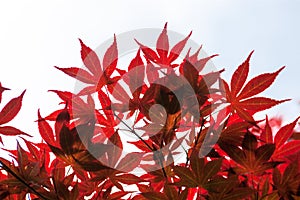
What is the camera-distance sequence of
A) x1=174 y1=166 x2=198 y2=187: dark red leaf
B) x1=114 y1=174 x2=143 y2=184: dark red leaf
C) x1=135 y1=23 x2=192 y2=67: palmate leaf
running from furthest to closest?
x1=135 y1=23 x2=192 y2=67: palmate leaf, x1=114 y1=174 x2=143 y2=184: dark red leaf, x1=174 y1=166 x2=198 y2=187: dark red leaf

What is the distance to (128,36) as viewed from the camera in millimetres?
1392

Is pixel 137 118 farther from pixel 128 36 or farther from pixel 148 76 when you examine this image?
pixel 128 36

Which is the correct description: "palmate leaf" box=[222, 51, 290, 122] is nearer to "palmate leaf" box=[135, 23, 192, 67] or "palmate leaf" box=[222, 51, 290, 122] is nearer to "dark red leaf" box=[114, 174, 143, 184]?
"palmate leaf" box=[135, 23, 192, 67]

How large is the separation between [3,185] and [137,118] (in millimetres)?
462

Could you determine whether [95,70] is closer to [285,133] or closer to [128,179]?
[128,179]

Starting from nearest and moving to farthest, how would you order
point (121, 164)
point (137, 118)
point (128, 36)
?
point (121, 164) → point (137, 118) → point (128, 36)

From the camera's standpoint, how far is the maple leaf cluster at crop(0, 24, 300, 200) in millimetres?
1117

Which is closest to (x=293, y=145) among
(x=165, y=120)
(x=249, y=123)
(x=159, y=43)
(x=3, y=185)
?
(x=249, y=123)

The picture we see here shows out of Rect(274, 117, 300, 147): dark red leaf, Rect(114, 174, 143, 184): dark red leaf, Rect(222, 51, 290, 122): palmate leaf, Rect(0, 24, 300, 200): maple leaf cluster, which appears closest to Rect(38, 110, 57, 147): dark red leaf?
Rect(0, 24, 300, 200): maple leaf cluster

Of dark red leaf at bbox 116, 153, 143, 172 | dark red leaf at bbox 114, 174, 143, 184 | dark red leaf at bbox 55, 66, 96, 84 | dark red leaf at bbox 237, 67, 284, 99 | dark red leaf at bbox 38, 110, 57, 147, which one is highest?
dark red leaf at bbox 55, 66, 96, 84

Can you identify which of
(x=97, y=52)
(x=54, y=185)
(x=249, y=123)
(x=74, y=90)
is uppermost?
(x=97, y=52)

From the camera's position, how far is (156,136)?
1.18 metres

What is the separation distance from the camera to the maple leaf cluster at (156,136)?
1.12 m

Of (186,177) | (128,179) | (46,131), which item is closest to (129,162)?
(128,179)
